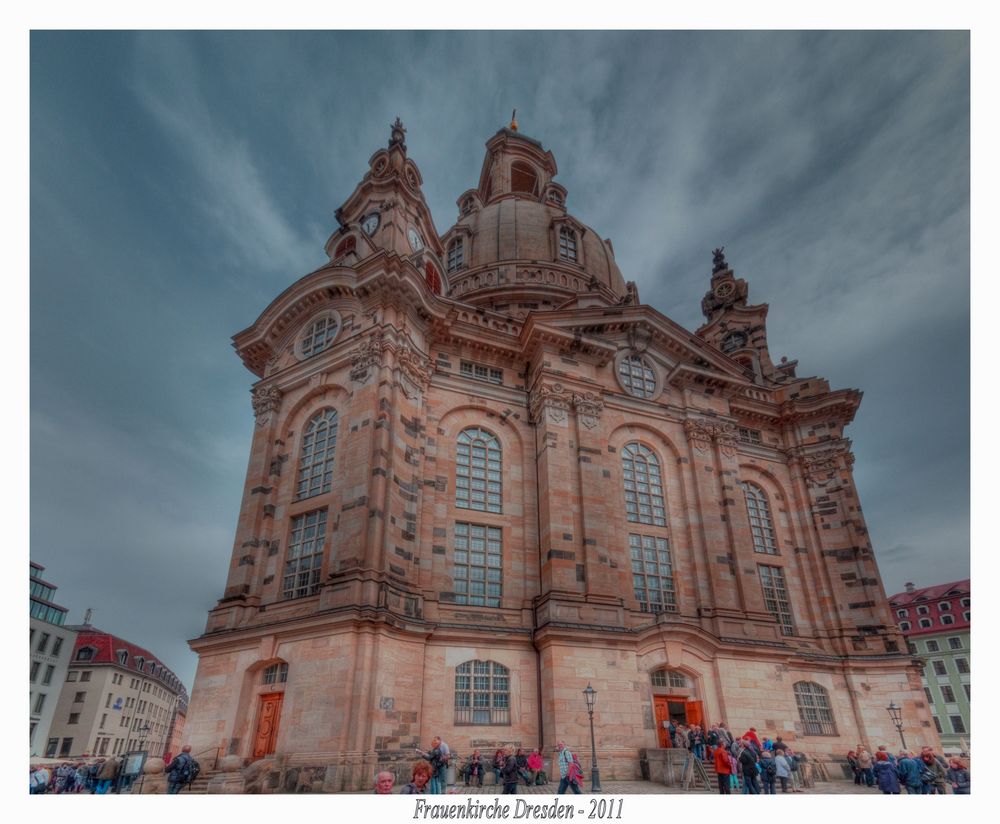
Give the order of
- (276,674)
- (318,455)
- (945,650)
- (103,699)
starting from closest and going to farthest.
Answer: (276,674) < (318,455) < (945,650) < (103,699)

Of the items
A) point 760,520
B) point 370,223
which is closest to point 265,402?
point 370,223

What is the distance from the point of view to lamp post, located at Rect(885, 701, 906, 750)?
1127 inches

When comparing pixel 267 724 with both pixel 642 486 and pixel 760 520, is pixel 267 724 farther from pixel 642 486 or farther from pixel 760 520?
pixel 760 520

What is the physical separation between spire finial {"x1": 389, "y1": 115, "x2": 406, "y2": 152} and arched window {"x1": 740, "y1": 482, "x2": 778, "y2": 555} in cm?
2988

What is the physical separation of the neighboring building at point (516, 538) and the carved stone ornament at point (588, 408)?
128mm

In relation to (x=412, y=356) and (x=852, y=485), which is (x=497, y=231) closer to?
(x=412, y=356)

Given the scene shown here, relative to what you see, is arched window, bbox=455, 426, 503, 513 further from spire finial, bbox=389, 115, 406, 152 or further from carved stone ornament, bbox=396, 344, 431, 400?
spire finial, bbox=389, 115, 406, 152

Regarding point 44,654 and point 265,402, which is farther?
point 44,654

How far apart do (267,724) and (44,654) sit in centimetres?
5560

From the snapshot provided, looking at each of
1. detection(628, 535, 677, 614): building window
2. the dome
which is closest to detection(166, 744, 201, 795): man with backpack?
detection(628, 535, 677, 614): building window

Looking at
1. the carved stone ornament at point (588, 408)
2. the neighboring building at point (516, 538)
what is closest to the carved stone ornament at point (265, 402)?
the neighboring building at point (516, 538)

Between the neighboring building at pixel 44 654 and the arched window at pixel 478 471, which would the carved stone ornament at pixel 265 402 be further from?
the neighboring building at pixel 44 654

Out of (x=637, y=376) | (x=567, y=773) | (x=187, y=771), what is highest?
(x=637, y=376)

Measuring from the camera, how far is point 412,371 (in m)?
29.4
